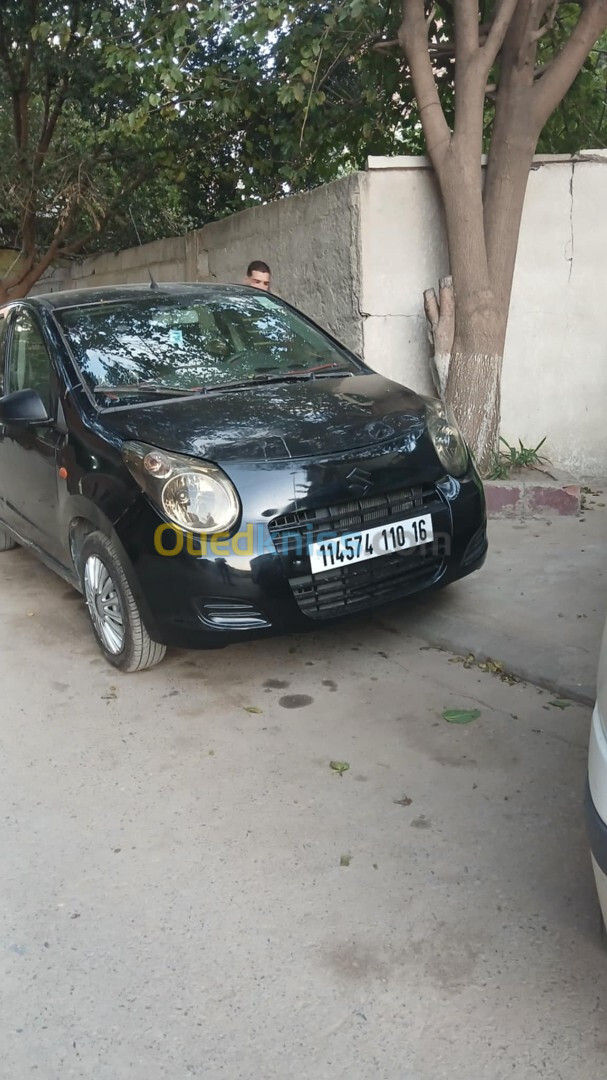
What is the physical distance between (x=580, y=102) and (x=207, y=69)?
329 centimetres

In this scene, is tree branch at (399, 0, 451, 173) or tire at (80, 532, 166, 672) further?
tree branch at (399, 0, 451, 173)

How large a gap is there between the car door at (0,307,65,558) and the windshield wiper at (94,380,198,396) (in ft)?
0.94

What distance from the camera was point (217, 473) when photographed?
3.46m

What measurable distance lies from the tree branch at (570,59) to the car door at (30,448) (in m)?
3.86

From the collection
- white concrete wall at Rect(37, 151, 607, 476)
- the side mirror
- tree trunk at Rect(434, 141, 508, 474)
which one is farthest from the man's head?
the side mirror

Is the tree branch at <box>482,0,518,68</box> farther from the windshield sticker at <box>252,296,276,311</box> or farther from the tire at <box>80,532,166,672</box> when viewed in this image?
the tire at <box>80,532,166,672</box>

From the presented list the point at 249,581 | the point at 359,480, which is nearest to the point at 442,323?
the point at 359,480

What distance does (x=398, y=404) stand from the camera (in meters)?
4.02

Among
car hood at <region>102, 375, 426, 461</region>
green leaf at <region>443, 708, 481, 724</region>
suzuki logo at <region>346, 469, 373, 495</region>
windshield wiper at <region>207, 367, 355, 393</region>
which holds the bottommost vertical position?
green leaf at <region>443, 708, 481, 724</region>

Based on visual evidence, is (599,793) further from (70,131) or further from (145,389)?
(70,131)

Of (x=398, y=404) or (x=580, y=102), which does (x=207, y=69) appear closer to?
(x=580, y=102)

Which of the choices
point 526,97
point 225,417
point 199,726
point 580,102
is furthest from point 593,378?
point 199,726

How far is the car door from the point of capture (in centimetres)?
425

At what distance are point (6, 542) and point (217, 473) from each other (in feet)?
9.85
